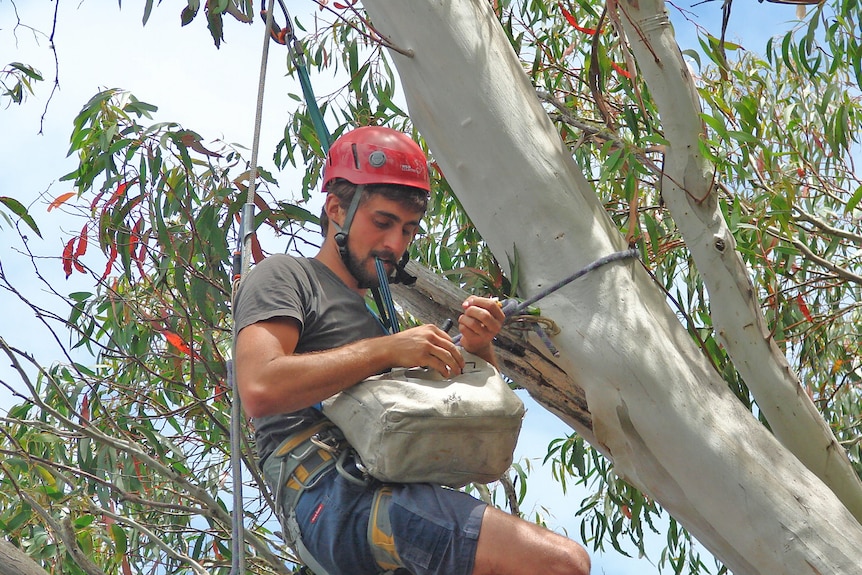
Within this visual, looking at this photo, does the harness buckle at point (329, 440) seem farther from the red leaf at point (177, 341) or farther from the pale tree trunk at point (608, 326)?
the red leaf at point (177, 341)

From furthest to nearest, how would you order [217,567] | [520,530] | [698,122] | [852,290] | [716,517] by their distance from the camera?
[852,290], [217,567], [698,122], [716,517], [520,530]

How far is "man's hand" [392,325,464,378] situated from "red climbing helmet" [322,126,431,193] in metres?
0.53

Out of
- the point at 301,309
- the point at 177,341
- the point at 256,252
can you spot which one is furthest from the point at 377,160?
the point at 177,341

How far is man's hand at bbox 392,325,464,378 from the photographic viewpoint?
220 cm

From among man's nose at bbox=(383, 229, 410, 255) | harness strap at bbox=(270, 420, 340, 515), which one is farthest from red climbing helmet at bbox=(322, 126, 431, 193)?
harness strap at bbox=(270, 420, 340, 515)

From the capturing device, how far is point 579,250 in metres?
2.59

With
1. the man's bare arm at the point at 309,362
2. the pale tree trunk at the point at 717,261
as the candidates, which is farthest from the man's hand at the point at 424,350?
the pale tree trunk at the point at 717,261

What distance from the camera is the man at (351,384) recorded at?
82.6 inches

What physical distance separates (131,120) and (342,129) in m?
0.91

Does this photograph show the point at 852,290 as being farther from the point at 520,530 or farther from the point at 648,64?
the point at 520,530

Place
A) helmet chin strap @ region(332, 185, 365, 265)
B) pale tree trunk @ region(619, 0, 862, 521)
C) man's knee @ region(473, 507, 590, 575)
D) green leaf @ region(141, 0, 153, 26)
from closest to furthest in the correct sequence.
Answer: man's knee @ region(473, 507, 590, 575), helmet chin strap @ region(332, 185, 365, 265), pale tree trunk @ region(619, 0, 862, 521), green leaf @ region(141, 0, 153, 26)

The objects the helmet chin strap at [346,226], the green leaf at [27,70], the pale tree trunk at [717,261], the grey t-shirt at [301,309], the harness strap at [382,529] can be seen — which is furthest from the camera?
the green leaf at [27,70]

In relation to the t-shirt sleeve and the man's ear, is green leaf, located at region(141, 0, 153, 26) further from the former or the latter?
the t-shirt sleeve

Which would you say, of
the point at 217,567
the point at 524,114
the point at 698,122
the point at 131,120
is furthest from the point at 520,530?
the point at 131,120
